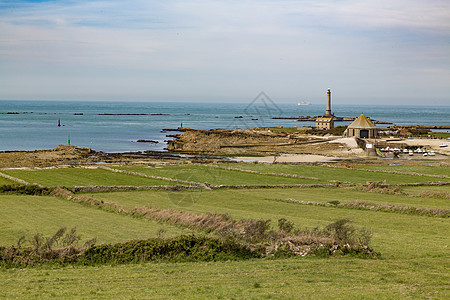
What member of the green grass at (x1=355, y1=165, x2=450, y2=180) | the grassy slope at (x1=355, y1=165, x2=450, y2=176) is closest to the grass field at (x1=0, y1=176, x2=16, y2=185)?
the green grass at (x1=355, y1=165, x2=450, y2=180)

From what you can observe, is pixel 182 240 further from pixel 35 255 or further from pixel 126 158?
pixel 126 158

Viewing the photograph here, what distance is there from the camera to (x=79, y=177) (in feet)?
173

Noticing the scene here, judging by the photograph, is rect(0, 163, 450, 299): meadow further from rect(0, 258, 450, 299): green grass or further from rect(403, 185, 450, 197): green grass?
rect(403, 185, 450, 197): green grass

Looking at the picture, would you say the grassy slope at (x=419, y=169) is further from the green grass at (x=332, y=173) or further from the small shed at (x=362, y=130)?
the small shed at (x=362, y=130)

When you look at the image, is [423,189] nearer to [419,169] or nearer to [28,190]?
[419,169]

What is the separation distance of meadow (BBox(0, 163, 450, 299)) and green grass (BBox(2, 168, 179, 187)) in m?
0.28

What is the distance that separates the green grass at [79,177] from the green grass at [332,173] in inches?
631

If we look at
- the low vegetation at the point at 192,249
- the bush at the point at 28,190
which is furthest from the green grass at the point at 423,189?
the bush at the point at 28,190

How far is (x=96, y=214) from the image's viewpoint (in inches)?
1273

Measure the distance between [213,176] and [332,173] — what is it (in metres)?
14.2

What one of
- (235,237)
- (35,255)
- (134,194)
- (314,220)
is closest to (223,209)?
(314,220)

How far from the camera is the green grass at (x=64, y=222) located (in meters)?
25.5

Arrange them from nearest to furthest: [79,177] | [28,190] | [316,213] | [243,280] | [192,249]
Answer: [243,280], [192,249], [316,213], [28,190], [79,177]

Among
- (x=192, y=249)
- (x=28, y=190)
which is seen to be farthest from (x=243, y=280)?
(x=28, y=190)
